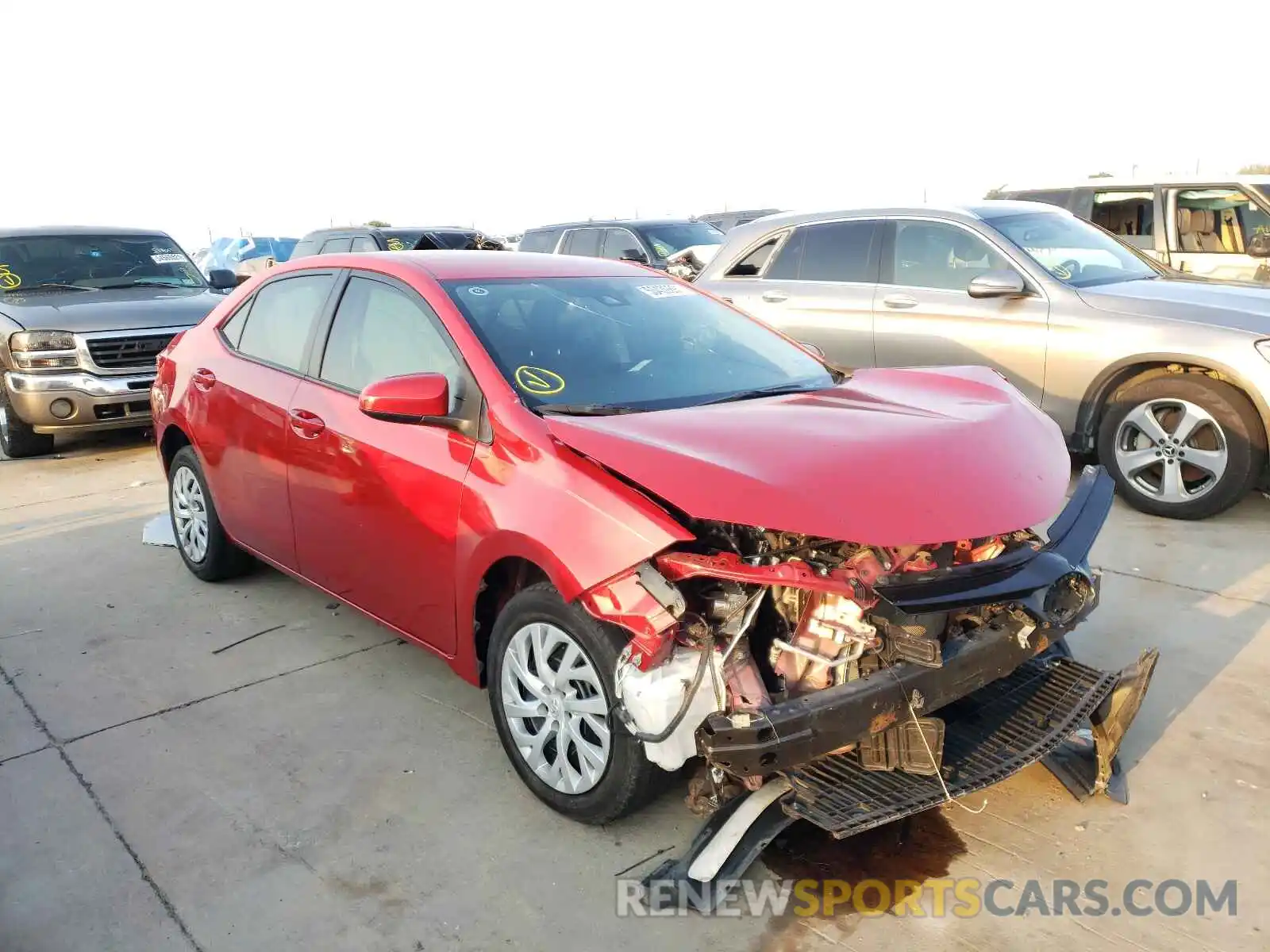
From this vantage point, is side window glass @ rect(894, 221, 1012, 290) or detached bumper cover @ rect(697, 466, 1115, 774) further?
side window glass @ rect(894, 221, 1012, 290)

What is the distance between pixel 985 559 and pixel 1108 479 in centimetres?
102

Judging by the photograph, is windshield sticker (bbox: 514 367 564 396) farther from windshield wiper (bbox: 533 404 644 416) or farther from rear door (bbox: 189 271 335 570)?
rear door (bbox: 189 271 335 570)

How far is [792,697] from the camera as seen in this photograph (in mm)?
2748

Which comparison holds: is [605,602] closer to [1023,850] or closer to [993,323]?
[1023,850]

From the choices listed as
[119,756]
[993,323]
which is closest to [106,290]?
[119,756]

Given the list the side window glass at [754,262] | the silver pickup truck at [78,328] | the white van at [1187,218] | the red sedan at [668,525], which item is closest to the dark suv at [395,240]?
the silver pickup truck at [78,328]

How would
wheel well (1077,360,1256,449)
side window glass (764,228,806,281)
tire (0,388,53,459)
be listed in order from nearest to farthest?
1. wheel well (1077,360,1256,449)
2. side window glass (764,228,806,281)
3. tire (0,388,53,459)

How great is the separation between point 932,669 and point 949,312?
4.46 m

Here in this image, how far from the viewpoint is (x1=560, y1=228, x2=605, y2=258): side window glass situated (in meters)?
12.8

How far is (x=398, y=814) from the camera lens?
3.24 m

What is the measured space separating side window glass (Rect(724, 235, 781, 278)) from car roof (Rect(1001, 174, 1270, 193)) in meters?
3.73

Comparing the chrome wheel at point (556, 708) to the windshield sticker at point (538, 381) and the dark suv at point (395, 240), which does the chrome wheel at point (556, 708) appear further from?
the dark suv at point (395, 240)

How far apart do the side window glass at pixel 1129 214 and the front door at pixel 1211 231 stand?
0.18 metres

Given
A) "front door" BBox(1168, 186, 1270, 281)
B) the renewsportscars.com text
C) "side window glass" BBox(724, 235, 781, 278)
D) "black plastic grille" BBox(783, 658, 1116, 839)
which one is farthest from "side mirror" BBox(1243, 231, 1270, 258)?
the renewsportscars.com text
